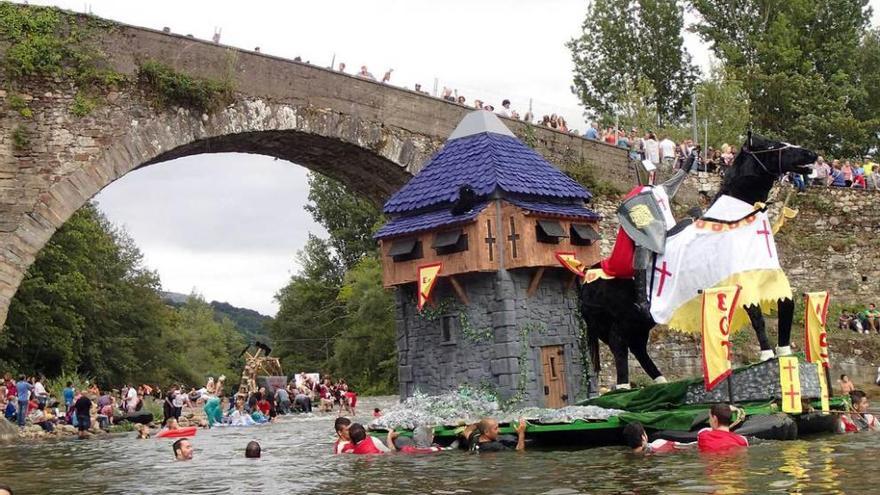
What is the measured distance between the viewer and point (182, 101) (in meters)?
21.3

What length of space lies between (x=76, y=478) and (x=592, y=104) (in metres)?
41.8

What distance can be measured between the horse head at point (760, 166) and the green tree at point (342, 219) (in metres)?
46.4

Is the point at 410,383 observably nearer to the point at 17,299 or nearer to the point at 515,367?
the point at 515,367

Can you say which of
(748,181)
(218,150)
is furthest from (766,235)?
(218,150)

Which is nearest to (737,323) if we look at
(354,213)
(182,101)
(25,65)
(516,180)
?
(516,180)

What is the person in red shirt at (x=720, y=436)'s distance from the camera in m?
12.5

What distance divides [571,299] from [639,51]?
114 feet

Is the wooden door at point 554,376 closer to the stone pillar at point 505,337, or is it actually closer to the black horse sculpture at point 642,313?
the black horse sculpture at point 642,313

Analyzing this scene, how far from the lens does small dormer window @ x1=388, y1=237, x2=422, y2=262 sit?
18.6m

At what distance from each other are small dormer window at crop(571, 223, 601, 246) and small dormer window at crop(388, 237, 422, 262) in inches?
111

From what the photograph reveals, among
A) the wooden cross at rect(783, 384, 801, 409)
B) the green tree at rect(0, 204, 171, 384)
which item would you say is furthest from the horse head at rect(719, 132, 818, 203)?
the green tree at rect(0, 204, 171, 384)

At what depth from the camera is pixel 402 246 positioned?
61.3 feet

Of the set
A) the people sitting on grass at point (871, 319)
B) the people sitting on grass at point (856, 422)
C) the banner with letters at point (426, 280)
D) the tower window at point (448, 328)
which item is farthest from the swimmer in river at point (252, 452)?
the people sitting on grass at point (871, 319)

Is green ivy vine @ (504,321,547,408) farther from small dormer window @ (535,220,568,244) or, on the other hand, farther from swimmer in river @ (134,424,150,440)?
swimmer in river @ (134,424,150,440)
